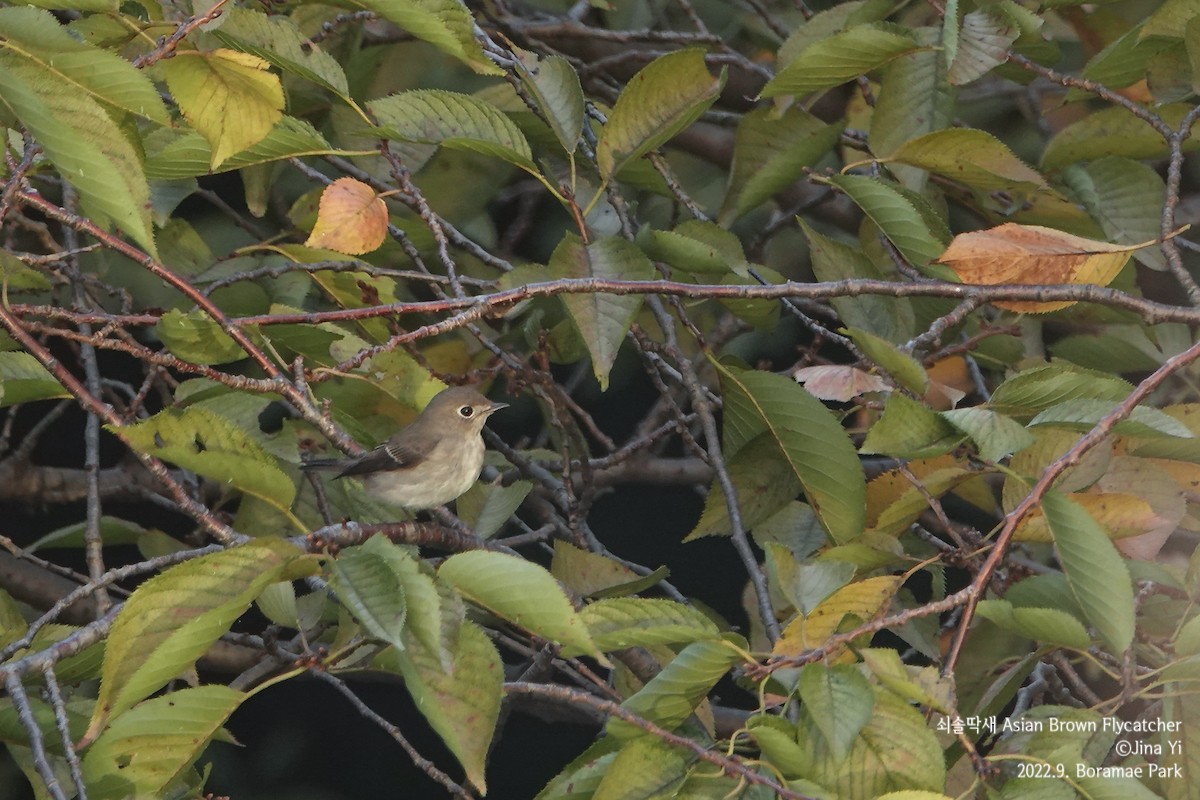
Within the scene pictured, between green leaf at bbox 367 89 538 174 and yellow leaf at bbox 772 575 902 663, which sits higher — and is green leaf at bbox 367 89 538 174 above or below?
above

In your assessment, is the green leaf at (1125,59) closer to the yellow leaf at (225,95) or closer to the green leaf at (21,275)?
the yellow leaf at (225,95)

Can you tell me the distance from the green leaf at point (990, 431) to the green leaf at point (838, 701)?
1.27 feet

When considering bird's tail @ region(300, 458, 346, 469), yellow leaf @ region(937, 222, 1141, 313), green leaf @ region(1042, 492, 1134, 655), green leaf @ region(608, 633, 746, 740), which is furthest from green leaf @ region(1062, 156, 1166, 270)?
bird's tail @ region(300, 458, 346, 469)

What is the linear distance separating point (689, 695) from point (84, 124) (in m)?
1.08

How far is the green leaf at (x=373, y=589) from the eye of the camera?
1482 millimetres

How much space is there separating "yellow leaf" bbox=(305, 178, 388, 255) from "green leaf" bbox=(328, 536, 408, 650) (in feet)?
2.72

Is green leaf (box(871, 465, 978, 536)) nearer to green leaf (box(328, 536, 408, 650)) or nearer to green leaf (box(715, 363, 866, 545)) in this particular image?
green leaf (box(715, 363, 866, 545))

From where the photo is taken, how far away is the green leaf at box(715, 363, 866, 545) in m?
2.41

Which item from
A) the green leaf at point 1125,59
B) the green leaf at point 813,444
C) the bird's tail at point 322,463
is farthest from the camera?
the bird's tail at point 322,463

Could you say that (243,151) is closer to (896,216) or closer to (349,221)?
(349,221)

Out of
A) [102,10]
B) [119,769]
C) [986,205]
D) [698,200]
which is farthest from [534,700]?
[102,10]

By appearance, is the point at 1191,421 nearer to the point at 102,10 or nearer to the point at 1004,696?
the point at 1004,696

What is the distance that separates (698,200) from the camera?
4.11 meters

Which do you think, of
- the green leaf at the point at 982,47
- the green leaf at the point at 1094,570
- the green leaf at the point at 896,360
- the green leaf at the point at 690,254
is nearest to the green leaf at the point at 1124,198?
the green leaf at the point at 982,47
